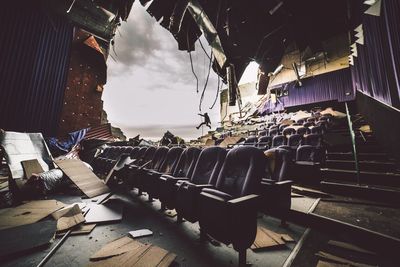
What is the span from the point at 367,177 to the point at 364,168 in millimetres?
381

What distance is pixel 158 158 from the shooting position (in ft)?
13.3

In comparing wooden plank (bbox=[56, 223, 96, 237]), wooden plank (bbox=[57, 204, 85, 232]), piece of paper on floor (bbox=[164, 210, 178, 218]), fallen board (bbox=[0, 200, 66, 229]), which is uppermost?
fallen board (bbox=[0, 200, 66, 229])

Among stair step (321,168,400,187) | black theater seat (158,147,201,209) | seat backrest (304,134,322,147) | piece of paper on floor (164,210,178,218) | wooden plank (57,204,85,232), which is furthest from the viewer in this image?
seat backrest (304,134,322,147)

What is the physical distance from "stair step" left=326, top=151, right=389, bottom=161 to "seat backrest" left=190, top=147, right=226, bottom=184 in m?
2.95

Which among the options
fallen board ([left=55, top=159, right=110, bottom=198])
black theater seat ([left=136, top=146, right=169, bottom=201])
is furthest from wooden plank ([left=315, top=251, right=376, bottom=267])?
fallen board ([left=55, top=159, right=110, bottom=198])

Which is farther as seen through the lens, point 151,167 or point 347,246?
point 151,167

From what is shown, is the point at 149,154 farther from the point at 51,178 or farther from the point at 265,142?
the point at 265,142

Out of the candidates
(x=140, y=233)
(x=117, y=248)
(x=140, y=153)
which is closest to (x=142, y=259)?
(x=117, y=248)

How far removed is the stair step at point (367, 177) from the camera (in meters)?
2.81

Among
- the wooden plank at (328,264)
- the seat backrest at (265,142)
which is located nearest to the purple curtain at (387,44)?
the wooden plank at (328,264)

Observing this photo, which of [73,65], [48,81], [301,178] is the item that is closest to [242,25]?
[301,178]

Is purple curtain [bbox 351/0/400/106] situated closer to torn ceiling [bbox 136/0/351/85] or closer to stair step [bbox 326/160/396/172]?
torn ceiling [bbox 136/0/351/85]

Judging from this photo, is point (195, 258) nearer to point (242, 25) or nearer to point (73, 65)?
point (242, 25)

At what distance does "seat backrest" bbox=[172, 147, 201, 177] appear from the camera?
3124 mm
